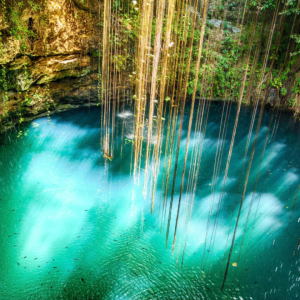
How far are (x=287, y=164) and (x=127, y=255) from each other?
4.10 m

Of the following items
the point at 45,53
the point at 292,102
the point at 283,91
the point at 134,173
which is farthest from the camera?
the point at 292,102

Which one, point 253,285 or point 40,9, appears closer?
point 253,285

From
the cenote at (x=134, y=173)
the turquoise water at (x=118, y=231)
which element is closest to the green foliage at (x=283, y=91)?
the cenote at (x=134, y=173)

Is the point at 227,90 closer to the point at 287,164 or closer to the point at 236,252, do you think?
the point at 287,164

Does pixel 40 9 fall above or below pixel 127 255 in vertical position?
above


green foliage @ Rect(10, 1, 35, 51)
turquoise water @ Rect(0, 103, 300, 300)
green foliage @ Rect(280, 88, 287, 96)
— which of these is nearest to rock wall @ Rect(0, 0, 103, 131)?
green foliage @ Rect(10, 1, 35, 51)

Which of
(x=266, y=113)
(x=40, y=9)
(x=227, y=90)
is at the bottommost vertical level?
(x=266, y=113)

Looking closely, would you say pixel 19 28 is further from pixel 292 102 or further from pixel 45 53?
pixel 292 102

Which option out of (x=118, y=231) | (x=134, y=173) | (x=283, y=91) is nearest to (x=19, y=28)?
(x=134, y=173)

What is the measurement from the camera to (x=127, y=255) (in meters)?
2.92

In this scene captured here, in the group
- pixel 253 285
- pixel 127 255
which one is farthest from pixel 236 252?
pixel 127 255

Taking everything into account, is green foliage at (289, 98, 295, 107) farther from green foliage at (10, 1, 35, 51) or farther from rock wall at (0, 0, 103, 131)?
green foliage at (10, 1, 35, 51)

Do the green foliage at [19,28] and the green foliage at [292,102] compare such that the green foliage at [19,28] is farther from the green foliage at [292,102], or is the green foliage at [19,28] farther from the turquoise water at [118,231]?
the green foliage at [292,102]

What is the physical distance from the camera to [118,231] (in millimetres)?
3281
